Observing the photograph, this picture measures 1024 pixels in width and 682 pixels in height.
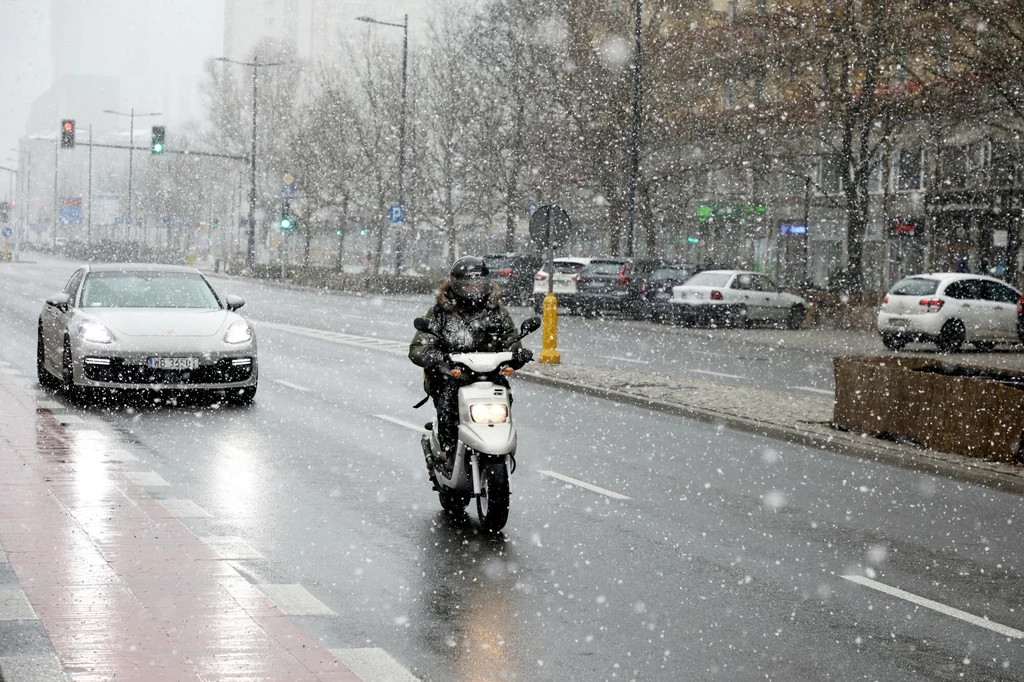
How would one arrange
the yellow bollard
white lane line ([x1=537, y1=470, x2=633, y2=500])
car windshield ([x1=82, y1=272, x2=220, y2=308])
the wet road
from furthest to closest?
the yellow bollard, car windshield ([x1=82, y1=272, x2=220, y2=308]), white lane line ([x1=537, y1=470, x2=633, y2=500]), the wet road

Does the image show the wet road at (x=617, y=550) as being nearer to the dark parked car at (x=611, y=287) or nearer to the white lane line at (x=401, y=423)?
the white lane line at (x=401, y=423)

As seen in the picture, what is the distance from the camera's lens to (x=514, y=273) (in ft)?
145

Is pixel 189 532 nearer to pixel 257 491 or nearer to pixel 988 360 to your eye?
pixel 257 491

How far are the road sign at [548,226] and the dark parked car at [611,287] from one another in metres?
15.4

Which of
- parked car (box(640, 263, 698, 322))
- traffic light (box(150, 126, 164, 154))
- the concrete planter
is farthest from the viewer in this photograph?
traffic light (box(150, 126, 164, 154))

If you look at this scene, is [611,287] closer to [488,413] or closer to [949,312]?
[949,312]

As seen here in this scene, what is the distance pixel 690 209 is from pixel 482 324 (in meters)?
53.0

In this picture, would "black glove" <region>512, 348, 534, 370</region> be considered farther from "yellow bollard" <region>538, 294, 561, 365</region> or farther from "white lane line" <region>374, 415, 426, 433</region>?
"yellow bollard" <region>538, 294, 561, 365</region>

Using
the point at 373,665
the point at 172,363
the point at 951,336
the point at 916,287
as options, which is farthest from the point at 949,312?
the point at 373,665

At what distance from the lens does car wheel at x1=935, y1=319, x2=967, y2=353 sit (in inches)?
1172

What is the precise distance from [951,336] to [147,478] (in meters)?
22.5

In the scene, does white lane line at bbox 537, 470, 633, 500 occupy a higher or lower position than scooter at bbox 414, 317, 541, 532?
lower

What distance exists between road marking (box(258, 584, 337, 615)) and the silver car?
8254mm

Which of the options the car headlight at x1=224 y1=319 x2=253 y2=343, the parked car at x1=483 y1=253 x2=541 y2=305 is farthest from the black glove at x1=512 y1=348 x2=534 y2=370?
the parked car at x1=483 y1=253 x2=541 y2=305
